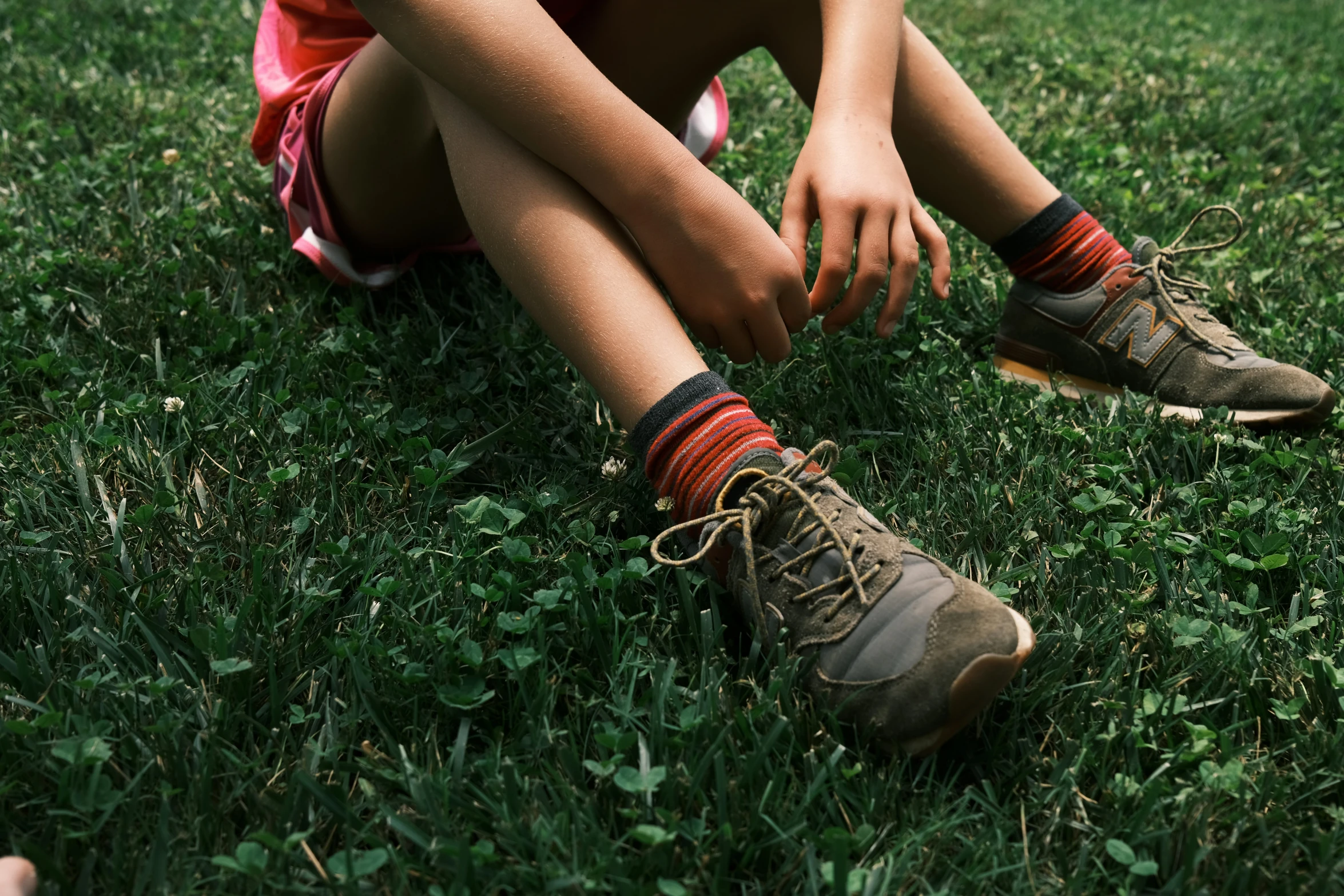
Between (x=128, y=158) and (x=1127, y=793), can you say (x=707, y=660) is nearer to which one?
(x=1127, y=793)

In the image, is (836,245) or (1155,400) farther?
(1155,400)

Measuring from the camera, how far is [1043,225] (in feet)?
6.70

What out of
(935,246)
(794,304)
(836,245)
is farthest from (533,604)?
(935,246)

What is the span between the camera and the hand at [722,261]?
1454 mm

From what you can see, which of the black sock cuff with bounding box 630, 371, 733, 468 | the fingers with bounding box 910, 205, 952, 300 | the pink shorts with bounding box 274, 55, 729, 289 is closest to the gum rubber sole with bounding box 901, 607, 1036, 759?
the black sock cuff with bounding box 630, 371, 733, 468

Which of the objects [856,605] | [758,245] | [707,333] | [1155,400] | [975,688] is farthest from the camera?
[1155,400]

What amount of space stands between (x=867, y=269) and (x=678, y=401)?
35 centimetres

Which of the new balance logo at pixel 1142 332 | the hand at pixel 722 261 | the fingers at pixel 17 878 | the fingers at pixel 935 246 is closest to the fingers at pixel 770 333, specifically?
the hand at pixel 722 261

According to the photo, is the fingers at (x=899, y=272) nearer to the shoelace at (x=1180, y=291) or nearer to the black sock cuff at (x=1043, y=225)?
the black sock cuff at (x=1043, y=225)

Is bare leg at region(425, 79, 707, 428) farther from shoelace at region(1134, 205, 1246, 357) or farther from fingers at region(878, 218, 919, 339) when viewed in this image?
shoelace at region(1134, 205, 1246, 357)

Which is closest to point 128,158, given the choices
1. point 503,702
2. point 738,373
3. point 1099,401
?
point 738,373

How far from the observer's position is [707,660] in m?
1.37

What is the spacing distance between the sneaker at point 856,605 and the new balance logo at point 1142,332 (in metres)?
0.83

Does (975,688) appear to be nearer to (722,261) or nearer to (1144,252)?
(722,261)
